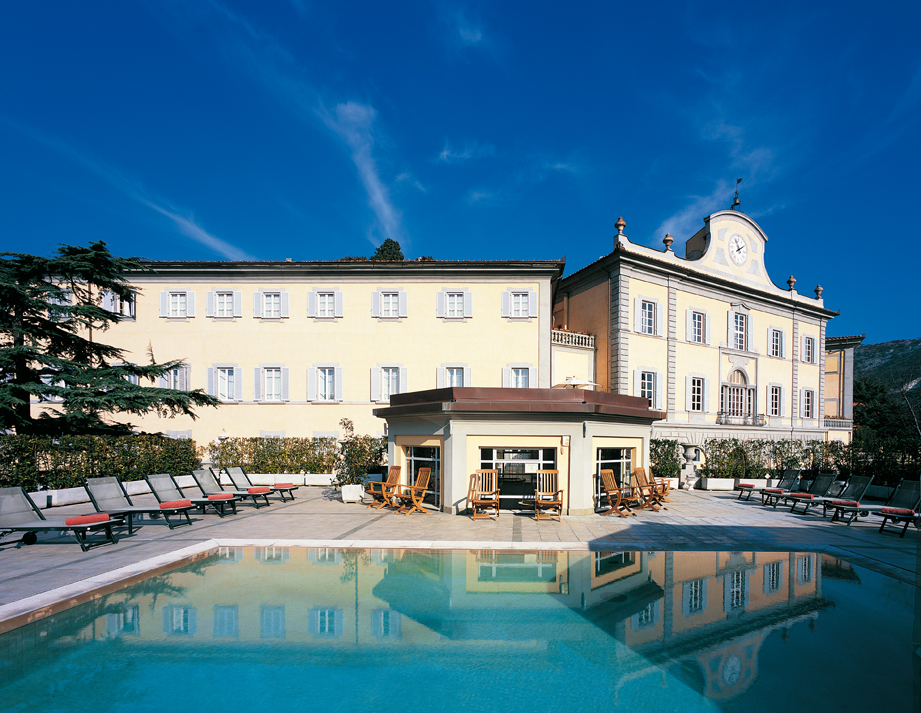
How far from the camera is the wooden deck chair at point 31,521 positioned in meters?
8.31

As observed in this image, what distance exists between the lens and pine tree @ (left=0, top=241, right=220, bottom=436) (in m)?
14.4

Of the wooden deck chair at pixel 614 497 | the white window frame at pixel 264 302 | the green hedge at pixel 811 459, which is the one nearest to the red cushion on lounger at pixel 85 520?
the wooden deck chair at pixel 614 497

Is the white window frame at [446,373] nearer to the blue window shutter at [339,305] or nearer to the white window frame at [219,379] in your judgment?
the blue window shutter at [339,305]

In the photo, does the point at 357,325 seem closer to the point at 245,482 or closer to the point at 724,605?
the point at 245,482

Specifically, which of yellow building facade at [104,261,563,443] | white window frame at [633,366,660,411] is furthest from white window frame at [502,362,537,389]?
white window frame at [633,366,660,411]

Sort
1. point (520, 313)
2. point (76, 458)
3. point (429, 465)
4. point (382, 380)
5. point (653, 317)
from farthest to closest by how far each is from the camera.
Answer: point (653, 317) → point (520, 313) → point (382, 380) → point (76, 458) → point (429, 465)

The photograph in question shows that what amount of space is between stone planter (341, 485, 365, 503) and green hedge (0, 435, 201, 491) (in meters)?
6.87

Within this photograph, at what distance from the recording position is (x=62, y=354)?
1611cm

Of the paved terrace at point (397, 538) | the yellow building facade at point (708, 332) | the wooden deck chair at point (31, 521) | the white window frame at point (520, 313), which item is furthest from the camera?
the yellow building facade at point (708, 332)

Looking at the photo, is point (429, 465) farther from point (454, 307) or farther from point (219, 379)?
point (219, 379)

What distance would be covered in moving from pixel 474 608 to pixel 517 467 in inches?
265

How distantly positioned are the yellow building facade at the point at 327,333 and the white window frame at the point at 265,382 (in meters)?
0.06

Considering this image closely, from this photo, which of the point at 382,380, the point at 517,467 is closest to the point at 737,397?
the point at 382,380

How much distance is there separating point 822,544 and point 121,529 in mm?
14712
